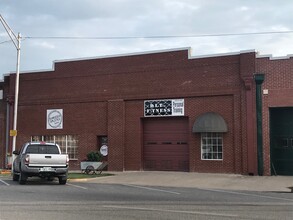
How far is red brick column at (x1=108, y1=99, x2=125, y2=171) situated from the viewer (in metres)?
28.1

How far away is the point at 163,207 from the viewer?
11414mm

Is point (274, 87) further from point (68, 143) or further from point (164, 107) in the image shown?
point (68, 143)

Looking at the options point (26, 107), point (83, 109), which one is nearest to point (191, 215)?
point (83, 109)

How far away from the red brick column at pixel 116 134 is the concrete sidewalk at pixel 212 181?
4.53 m

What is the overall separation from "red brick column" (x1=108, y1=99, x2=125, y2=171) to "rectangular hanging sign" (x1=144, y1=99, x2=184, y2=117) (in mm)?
1741

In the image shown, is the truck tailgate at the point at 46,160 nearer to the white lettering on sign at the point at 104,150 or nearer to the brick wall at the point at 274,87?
the white lettering on sign at the point at 104,150

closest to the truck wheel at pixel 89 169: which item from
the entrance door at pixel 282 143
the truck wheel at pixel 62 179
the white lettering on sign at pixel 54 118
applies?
the white lettering on sign at pixel 54 118

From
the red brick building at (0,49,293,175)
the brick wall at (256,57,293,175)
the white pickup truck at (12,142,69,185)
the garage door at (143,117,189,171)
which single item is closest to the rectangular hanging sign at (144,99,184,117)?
the red brick building at (0,49,293,175)

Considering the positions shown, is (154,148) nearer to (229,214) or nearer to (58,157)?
(58,157)

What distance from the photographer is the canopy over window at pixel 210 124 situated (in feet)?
82.5

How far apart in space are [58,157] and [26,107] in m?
14.4

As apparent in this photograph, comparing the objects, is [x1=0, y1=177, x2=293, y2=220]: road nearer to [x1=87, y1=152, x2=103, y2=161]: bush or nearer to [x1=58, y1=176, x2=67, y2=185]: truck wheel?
[x1=58, y1=176, x2=67, y2=185]: truck wheel

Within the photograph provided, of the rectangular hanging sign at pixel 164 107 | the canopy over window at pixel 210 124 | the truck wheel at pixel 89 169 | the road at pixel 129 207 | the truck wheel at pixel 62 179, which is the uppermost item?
the rectangular hanging sign at pixel 164 107

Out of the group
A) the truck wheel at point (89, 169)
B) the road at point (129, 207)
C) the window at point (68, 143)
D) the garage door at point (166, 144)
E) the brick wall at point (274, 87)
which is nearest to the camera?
the road at point (129, 207)
